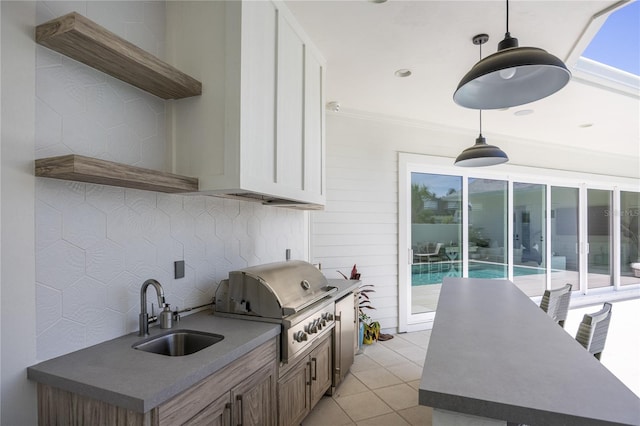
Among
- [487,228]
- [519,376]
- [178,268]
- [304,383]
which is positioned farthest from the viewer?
[487,228]

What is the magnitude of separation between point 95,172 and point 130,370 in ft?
2.55

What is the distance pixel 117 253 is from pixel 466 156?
2647mm

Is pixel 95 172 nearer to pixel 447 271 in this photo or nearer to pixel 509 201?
pixel 447 271

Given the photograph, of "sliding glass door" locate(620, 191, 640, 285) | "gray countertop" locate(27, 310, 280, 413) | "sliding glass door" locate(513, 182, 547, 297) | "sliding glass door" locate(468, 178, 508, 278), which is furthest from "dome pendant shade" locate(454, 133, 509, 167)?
"sliding glass door" locate(620, 191, 640, 285)

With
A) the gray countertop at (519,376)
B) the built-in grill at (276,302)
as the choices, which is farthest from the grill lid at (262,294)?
the gray countertop at (519,376)

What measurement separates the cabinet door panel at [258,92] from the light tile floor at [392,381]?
1.91m

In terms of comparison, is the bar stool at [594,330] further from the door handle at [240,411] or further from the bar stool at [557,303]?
the door handle at [240,411]

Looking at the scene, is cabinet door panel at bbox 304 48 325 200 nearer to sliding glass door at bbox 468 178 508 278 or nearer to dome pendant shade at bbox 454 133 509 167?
dome pendant shade at bbox 454 133 509 167

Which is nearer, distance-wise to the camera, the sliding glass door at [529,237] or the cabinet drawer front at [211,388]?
the cabinet drawer front at [211,388]

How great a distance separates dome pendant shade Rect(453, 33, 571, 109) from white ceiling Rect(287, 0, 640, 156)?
0.84 metres

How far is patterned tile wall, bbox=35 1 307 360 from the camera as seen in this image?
56.9 inches

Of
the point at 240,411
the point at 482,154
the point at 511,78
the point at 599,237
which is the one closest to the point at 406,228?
the point at 482,154

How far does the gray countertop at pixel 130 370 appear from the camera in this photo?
1.19m

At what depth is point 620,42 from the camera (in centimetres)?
303
